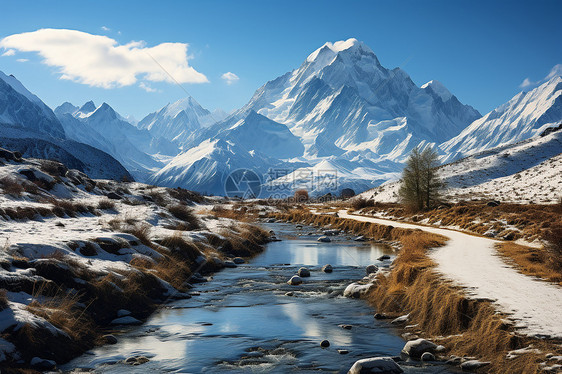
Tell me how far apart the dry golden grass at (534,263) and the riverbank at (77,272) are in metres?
14.7

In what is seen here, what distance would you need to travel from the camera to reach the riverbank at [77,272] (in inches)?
478

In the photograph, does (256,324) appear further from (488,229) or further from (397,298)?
(488,229)

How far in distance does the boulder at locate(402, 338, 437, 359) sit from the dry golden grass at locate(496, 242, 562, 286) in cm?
570

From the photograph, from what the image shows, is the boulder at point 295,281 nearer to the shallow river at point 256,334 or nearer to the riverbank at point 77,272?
the shallow river at point 256,334

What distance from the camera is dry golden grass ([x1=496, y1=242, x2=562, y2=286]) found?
16.1 m

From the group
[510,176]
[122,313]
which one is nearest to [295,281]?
[122,313]

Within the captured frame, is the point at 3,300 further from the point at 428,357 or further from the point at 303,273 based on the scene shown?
the point at 303,273

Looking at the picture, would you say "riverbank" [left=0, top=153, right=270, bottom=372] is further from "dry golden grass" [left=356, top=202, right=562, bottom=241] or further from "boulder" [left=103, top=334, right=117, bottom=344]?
"dry golden grass" [left=356, top=202, right=562, bottom=241]

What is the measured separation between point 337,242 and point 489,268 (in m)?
26.5

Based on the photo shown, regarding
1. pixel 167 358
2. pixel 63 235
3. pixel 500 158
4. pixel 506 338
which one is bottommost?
pixel 167 358

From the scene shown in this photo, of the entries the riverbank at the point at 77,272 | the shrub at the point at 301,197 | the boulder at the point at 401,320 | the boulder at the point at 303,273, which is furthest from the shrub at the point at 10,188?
the shrub at the point at 301,197

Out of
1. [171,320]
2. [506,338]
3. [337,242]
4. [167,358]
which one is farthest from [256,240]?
[506,338]

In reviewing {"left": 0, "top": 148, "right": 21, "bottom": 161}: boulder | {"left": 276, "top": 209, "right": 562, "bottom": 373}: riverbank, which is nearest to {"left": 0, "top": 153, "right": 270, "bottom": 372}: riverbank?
{"left": 276, "top": 209, "right": 562, "bottom": 373}: riverbank

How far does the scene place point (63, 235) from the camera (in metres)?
21.6
